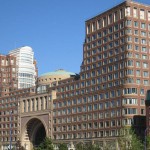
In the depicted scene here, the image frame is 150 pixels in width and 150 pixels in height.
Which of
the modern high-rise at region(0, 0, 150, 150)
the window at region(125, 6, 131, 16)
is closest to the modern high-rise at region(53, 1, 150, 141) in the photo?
the modern high-rise at region(0, 0, 150, 150)

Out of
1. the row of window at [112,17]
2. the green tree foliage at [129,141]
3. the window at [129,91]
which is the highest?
the row of window at [112,17]

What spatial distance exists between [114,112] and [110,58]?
21969 millimetres

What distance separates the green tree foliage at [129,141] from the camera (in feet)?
463

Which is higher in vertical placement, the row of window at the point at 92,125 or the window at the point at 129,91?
the window at the point at 129,91

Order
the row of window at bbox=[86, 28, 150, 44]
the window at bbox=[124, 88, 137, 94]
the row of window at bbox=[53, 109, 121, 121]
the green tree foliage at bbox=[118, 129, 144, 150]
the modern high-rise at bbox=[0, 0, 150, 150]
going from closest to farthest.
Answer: the green tree foliage at bbox=[118, 129, 144, 150] → the window at bbox=[124, 88, 137, 94] → the modern high-rise at bbox=[0, 0, 150, 150] → the row of window at bbox=[53, 109, 121, 121] → the row of window at bbox=[86, 28, 150, 44]

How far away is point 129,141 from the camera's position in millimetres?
146000

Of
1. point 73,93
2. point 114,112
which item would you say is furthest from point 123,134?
point 73,93

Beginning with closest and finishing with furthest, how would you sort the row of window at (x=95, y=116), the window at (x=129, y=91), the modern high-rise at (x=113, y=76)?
1. the window at (x=129, y=91)
2. the modern high-rise at (x=113, y=76)
3. the row of window at (x=95, y=116)

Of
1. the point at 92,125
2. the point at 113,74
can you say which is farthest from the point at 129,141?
the point at 92,125

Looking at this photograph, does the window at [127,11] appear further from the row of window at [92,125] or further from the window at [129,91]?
the row of window at [92,125]

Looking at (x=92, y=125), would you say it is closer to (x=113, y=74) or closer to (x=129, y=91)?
(x=113, y=74)

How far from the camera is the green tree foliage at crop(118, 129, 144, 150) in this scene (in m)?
141

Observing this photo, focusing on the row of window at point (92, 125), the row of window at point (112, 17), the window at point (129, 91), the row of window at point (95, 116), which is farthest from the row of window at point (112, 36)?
the row of window at point (92, 125)

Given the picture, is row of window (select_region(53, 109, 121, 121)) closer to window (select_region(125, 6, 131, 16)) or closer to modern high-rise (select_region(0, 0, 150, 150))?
modern high-rise (select_region(0, 0, 150, 150))
